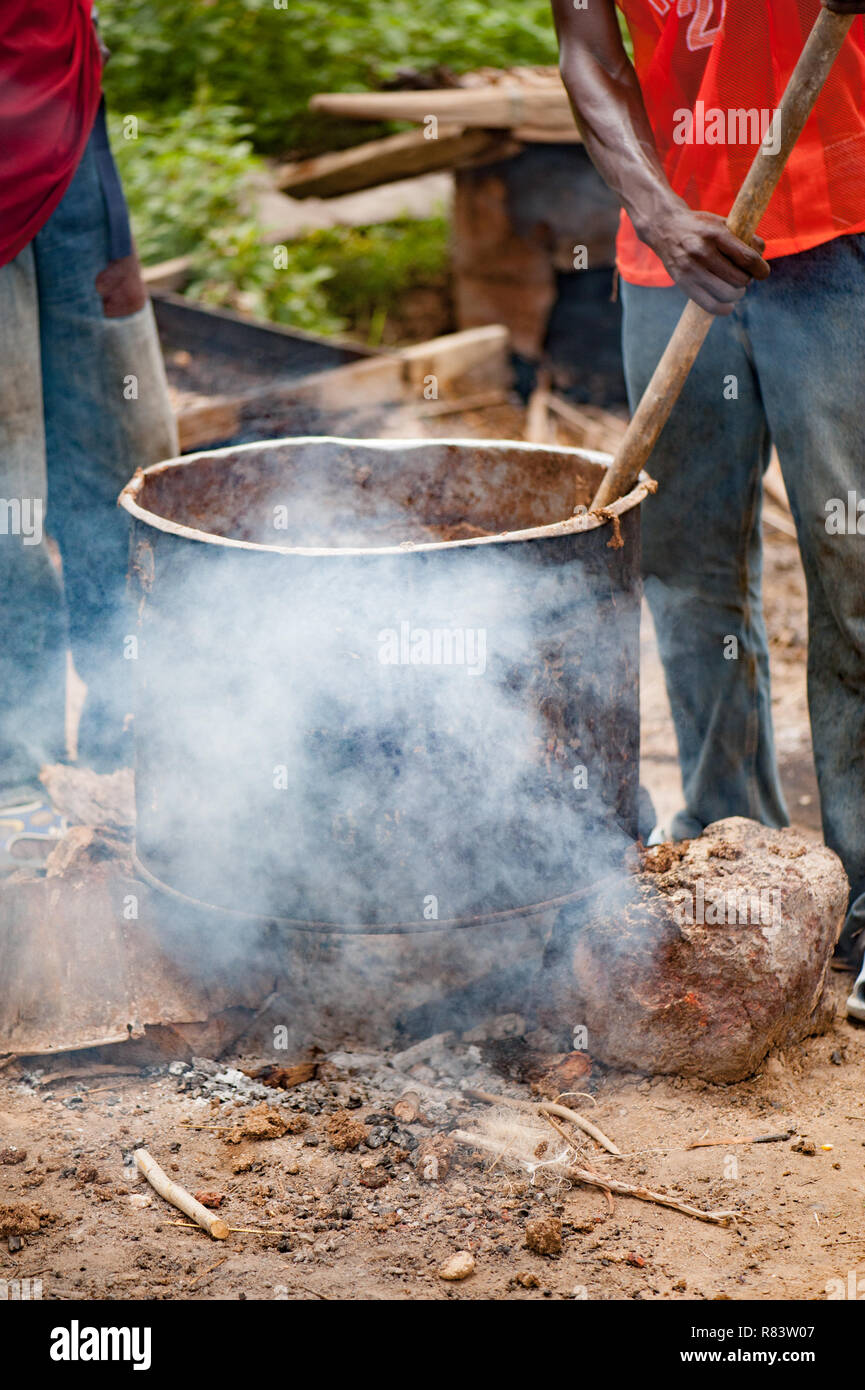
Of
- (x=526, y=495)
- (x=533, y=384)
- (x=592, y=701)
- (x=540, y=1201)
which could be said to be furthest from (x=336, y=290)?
(x=540, y=1201)

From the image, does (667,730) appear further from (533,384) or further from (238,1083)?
(533,384)

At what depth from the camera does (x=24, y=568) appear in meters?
3.05

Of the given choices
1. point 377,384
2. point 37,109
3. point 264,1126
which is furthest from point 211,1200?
point 377,384

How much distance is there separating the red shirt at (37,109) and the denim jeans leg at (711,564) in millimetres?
1287

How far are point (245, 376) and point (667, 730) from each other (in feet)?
8.85

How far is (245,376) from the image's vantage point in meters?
5.85

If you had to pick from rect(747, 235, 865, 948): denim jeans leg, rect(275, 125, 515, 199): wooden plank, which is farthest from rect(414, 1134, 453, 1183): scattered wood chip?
rect(275, 125, 515, 199): wooden plank

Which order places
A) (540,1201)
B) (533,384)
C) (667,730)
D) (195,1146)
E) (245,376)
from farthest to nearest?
1. (533,384)
2. (245,376)
3. (667,730)
4. (195,1146)
5. (540,1201)

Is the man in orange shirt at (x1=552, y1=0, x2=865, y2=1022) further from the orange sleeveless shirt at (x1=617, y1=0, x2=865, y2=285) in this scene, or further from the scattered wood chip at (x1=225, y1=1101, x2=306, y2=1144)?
the scattered wood chip at (x1=225, y1=1101, x2=306, y2=1144)

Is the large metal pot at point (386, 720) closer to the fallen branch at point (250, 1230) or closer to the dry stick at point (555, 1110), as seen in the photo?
the dry stick at point (555, 1110)

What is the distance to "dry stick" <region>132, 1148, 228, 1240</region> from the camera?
2113mm

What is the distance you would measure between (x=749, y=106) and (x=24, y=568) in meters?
1.87

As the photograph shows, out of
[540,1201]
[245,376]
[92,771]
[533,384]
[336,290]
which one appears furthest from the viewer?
[336,290]

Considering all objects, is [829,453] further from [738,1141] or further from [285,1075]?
[285,1075]
